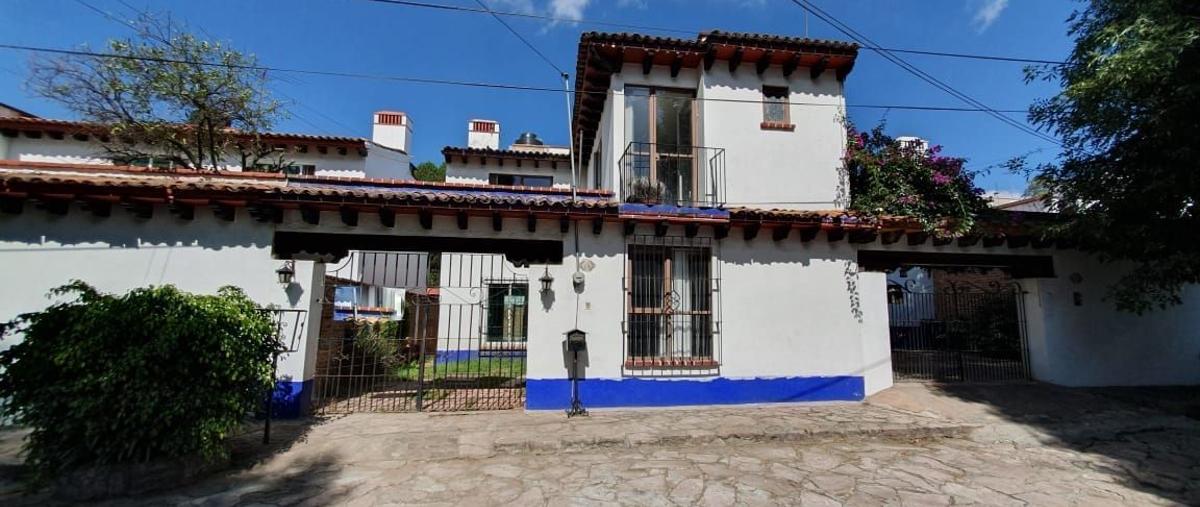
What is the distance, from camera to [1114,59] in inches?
235

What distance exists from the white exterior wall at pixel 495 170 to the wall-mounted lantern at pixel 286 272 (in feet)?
29.0

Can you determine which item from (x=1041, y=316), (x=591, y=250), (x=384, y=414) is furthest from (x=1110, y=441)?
(x=384, y=414)

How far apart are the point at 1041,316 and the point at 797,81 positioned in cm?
605

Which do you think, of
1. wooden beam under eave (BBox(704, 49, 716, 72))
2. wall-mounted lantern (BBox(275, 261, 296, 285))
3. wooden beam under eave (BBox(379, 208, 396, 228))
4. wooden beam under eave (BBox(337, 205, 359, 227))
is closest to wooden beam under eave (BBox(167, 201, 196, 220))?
wall-mounted lantern (BBox(275, 261, 296, 285))

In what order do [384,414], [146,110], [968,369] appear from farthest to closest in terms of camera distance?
[146,110]
[968,369]
[384,414]

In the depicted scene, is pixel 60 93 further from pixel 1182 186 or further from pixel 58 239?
pixel 1182 186

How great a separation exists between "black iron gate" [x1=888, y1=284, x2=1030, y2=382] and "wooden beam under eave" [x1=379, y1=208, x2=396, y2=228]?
355 inches

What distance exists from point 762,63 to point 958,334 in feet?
21.2

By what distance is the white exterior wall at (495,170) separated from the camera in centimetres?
1562

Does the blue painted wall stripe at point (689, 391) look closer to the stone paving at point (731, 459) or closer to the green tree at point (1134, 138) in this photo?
the stone paving at point (731, 459)

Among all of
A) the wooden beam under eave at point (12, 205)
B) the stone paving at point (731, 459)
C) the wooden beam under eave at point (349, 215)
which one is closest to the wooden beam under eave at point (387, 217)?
the wooden beam under eave at point (349, 215)

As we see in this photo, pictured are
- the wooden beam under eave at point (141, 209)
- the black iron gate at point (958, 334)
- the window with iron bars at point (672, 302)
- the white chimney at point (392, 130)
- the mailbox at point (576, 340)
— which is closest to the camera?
the wooden beam under eave at point (141, 209)

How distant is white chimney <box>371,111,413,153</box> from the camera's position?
16953 millimetres

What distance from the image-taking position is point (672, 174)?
895 cm
